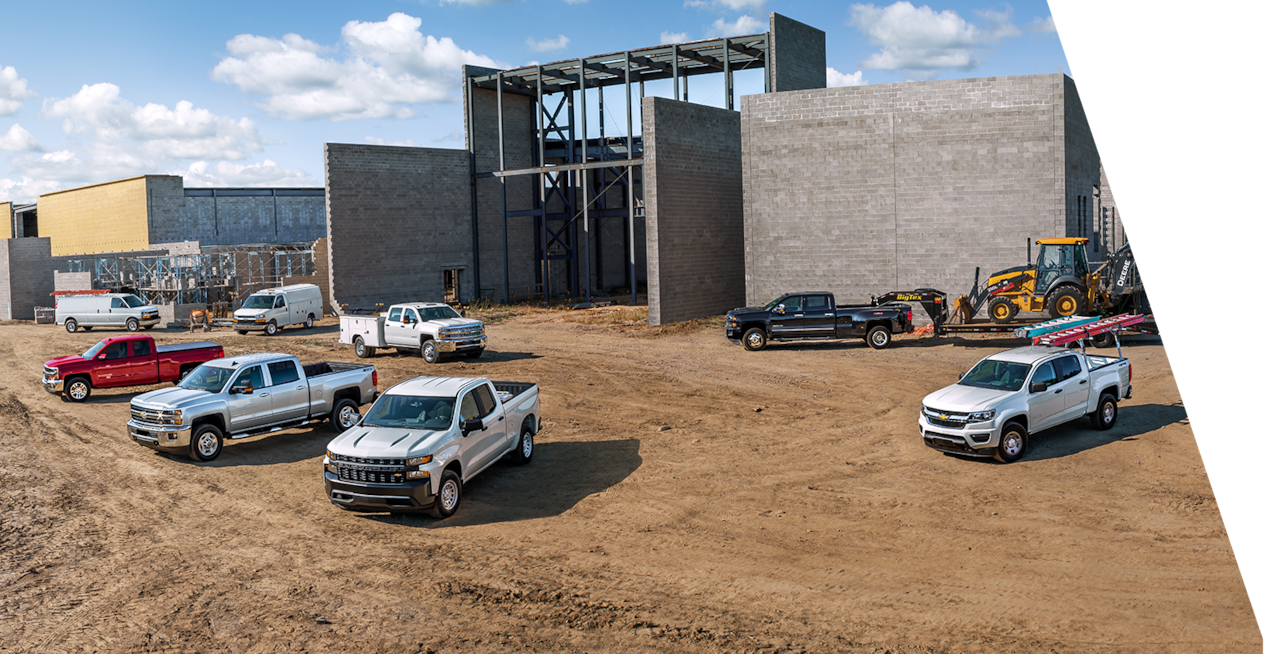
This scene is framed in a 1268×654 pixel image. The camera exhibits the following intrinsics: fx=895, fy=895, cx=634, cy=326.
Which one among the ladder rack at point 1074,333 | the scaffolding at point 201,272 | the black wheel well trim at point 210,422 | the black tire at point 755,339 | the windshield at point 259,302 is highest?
the scaffolding at point 201,272

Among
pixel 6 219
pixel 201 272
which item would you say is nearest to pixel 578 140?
pixel 201 272

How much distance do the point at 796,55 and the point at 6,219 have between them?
A: 227 feet

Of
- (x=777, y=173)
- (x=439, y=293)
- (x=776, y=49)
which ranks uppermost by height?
(x=776, y=49)

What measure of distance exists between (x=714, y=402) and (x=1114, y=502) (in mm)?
9312

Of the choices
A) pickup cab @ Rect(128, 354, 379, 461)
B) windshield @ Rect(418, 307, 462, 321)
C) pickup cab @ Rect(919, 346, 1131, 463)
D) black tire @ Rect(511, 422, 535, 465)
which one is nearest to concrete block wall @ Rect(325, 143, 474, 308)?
windshield @ Rect(418, 307, 462, 321)

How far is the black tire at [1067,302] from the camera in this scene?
26797 mm

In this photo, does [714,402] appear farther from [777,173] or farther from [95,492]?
[777,173]

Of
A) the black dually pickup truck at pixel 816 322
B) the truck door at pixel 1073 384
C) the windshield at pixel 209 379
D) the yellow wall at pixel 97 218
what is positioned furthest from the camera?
the yellow wall at pixel 97 218

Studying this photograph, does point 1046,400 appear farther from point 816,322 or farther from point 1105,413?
point 816,322

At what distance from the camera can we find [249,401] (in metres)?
16.4

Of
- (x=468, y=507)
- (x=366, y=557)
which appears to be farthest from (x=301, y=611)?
(x=468, y=507)

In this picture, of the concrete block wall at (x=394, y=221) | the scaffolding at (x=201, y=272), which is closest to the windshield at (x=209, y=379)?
the concrete block wall at (x=394, y=221)

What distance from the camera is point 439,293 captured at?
154ft

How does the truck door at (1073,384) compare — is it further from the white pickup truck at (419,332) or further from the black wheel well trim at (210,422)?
the white pickup truck at (419,332)
